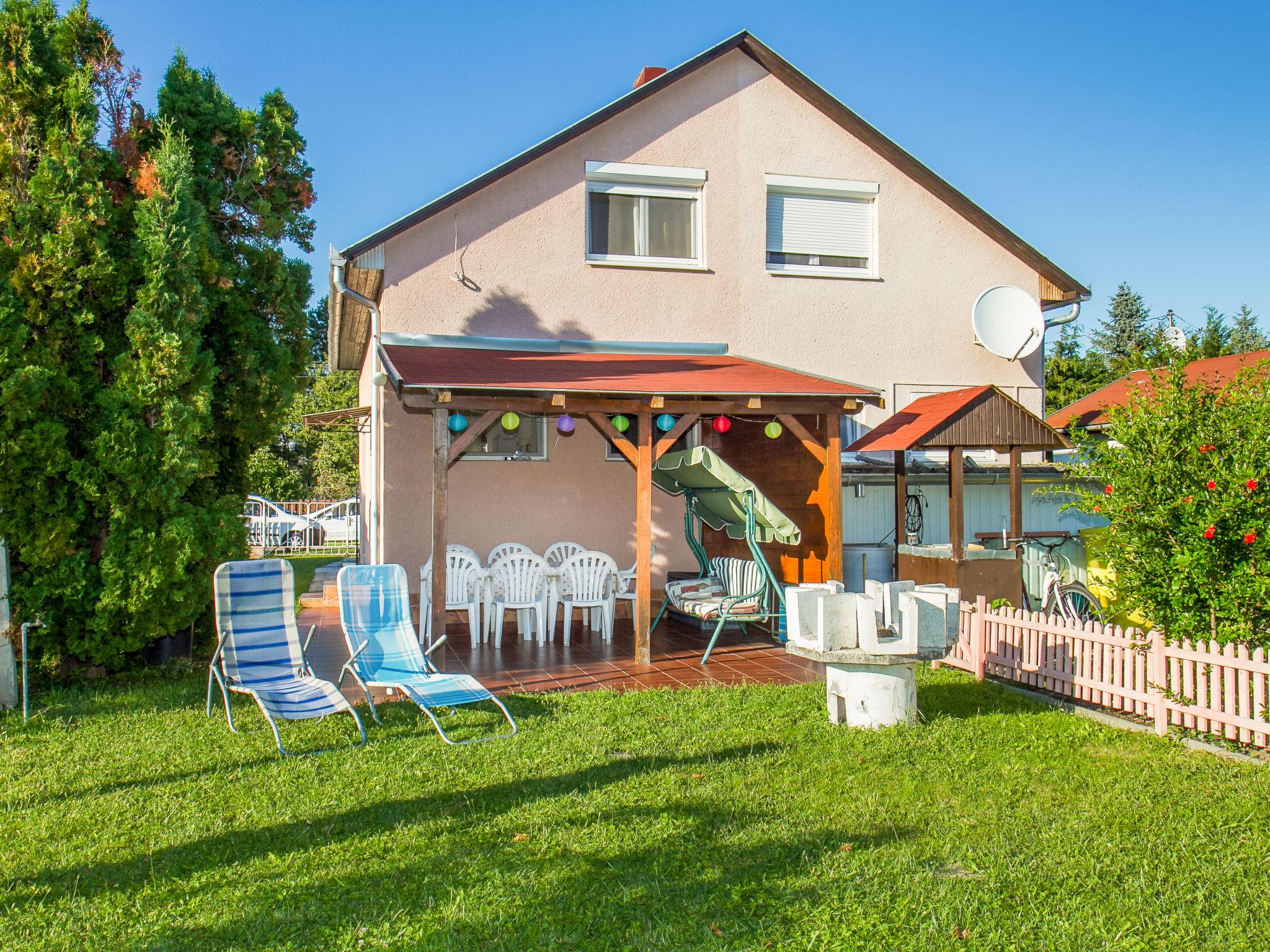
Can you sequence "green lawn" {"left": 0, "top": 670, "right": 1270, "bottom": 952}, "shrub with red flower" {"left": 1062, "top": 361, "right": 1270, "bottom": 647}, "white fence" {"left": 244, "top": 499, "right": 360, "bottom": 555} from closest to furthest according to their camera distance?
"green lawn" {"left": 0, "top": 670, "right": 1270, "bottom": 952}
"shrub with red flower" {"left": 1062, "top": 361, "right": 1270, "bottom": 647}
"white fence" {"left": 244, "top": 499, "right": 360, "bottom": 555}

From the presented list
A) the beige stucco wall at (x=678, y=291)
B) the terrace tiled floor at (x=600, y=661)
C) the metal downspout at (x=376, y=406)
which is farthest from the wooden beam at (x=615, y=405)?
the beige stucco wall at (x=678, y=291)

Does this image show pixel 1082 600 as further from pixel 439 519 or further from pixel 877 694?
pixel 439 519

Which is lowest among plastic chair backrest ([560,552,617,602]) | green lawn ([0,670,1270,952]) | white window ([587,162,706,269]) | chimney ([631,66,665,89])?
green lawn ([0,670,1270,952])

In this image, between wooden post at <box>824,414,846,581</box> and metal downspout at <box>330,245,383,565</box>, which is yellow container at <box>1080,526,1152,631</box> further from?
metal downspout at <box>330,245,383,565</box>

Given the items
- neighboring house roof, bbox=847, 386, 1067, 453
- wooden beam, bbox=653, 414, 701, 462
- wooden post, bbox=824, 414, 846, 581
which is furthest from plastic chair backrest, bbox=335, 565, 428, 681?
neighboring house roof, bbox=847, 386, 1067, 453

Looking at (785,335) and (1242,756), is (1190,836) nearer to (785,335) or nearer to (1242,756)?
(1242,756)

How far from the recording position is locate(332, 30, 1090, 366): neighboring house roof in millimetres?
10711

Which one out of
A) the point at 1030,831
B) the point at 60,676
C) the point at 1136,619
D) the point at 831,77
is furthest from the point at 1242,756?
the point at 831,77

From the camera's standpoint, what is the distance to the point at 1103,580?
890 centimetres

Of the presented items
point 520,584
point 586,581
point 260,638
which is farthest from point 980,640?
point 260,638

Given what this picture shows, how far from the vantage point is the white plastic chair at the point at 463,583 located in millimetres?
9383

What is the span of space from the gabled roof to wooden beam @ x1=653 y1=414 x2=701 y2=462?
412 centimetres

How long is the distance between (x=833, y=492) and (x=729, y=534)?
1.36 metres

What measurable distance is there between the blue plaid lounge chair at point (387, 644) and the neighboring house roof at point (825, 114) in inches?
182
